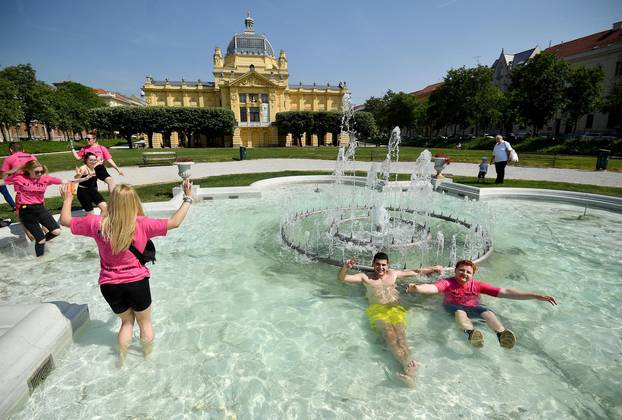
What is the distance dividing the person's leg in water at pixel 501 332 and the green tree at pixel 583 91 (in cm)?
5528

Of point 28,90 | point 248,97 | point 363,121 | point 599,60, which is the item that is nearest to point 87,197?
point 363,121

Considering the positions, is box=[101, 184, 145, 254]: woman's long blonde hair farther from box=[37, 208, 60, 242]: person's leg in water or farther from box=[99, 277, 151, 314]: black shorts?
box=[37, 208, 60, 242]: person's leg in water

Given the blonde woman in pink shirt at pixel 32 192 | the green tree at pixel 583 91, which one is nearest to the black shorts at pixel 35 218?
the blonde woman in pink shirt at pixel 32 192

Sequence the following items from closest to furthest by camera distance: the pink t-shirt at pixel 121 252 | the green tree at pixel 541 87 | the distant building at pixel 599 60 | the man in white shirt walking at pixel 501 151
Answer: the pink t-shirt at pixel 121 252
the man in white shirt walking at pixel 501 151
the green tree at pixel 541 87
the distant building at pixel 599 60

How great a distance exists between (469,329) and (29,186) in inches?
311

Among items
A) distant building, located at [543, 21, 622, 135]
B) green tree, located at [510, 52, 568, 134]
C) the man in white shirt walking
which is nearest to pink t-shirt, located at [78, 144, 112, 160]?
the man in white shirt walking

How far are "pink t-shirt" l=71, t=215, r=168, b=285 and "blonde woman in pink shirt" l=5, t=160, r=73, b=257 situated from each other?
3637 mm

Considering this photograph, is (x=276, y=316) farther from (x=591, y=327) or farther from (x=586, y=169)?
(x=586, y=169)

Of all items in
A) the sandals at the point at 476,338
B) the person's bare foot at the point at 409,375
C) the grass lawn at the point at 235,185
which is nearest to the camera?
the person's bare foot at the point at 409,375

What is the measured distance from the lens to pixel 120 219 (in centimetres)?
283

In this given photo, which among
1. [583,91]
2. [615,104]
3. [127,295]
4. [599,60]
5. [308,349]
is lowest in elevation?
[308,349]

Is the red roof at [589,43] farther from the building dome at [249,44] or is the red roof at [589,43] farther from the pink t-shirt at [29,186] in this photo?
the pink t-shirt at [29,186]

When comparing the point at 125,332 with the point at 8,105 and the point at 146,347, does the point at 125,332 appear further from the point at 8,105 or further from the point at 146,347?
the point at 8,105

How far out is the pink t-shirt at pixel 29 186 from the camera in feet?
19.0
